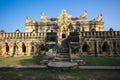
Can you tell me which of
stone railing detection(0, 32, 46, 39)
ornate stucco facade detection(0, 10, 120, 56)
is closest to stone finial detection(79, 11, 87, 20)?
ornate stucco facade detection(0, 10, 120, 56)

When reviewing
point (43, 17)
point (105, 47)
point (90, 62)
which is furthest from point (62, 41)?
point (43, 17)

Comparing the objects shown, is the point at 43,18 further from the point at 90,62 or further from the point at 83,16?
the point at 90,62

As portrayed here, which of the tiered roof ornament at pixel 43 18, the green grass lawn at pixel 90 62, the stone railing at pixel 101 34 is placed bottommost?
the green grass lawn at pixel 90 62

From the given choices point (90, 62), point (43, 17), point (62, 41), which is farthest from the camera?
point (43, 17)

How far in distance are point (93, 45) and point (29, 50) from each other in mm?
13177

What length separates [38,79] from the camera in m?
11.6

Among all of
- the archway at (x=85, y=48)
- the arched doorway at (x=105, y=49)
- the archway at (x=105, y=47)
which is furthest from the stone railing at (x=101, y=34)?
the archway at (x=85, y=48)

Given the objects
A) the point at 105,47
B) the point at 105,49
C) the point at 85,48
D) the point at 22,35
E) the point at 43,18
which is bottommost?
the point at 105,49

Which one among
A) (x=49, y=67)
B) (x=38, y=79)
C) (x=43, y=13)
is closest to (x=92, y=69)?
(x=49, y=67)

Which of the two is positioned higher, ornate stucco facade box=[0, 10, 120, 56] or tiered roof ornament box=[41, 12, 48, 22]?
tiered roof ornament box=[41, 12, 48, 22]

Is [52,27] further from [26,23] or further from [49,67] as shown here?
[49,67]

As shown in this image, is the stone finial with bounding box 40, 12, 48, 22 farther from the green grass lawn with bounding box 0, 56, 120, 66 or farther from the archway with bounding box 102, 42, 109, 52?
the green grass lawn with bounding box 0, 56, 120, 66

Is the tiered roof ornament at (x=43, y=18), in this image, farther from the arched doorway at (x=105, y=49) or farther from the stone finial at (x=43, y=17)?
the arched doorway at (x=105, y=49)

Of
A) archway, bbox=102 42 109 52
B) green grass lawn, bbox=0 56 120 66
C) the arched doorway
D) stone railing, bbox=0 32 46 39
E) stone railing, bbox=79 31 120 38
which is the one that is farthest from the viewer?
stone railing, bbox=0 32 46 39
